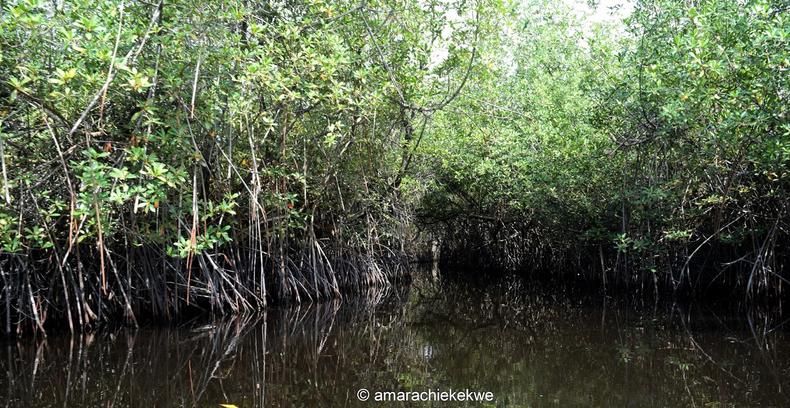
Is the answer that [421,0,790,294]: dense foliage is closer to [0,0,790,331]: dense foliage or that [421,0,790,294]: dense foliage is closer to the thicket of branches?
[0,0,790,331]: dense foliage

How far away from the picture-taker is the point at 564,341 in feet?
18.8

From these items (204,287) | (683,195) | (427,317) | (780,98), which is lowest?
(427,317)

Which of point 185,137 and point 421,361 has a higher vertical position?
point 185,137

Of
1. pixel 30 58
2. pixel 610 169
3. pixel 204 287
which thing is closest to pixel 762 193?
pixel 610 169

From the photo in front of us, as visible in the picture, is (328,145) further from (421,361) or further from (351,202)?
(421,361)

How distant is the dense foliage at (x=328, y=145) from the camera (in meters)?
4.72

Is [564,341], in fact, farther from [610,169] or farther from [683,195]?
[610,169]

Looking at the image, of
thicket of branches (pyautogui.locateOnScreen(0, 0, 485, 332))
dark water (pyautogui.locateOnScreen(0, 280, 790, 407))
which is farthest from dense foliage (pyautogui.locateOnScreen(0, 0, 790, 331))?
dark water (pyautogui.locateOnScreen(0, 280, 790, 407))

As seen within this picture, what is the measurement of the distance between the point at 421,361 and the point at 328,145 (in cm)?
275

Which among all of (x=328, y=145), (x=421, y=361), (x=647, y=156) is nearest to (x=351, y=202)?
(x=328, y=145)

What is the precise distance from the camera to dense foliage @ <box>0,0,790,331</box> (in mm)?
4723

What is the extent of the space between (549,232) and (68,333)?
821 centimetres

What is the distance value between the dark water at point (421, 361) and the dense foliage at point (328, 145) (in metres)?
0.73

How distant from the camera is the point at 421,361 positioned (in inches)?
199
